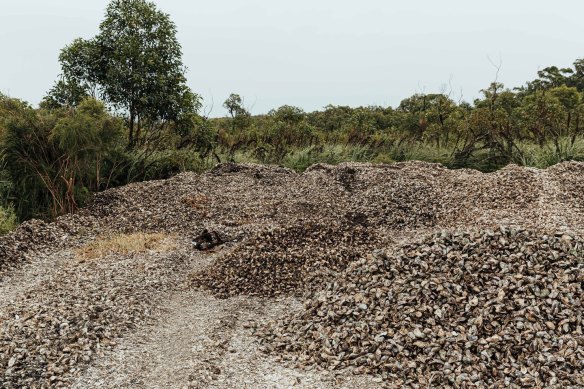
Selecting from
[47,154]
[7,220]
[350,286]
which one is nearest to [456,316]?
[350,286]

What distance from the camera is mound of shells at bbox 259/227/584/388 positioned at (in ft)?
12.1

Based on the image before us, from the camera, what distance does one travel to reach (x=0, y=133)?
8.20 m

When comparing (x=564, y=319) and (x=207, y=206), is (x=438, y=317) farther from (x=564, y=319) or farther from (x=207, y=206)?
(x=207, y=206)

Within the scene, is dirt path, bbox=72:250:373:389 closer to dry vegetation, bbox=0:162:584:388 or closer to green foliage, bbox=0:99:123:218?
dry vegetation, bbox=0:162:584:388

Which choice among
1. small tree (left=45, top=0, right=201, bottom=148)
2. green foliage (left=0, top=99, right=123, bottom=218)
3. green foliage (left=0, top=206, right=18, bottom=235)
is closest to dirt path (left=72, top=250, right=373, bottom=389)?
green foliage (left=0, top=206, right=18, bottom=235)

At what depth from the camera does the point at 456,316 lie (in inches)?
163

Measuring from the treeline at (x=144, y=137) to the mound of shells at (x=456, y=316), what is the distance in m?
5.60

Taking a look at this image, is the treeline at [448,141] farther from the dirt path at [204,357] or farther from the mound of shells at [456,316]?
the dirt path at [204,357]

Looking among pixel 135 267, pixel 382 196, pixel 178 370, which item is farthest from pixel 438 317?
pixel 382 196

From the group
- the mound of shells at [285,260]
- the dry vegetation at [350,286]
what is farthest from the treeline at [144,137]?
the mound of shells at [285,260]

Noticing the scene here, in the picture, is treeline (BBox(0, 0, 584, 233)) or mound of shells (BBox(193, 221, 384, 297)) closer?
mound of shells (BBox(193, 221, 384, 297))

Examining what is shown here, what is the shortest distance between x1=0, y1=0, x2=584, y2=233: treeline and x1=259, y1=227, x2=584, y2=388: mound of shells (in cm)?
560

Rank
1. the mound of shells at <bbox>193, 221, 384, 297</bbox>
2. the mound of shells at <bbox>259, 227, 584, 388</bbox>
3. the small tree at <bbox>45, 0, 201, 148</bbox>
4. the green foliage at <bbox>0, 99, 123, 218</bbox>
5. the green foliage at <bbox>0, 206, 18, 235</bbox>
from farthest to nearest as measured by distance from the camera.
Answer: the small tree at <bbox>45, 0, 201, 148</bbox>
the green foliage at <bbox>0, 99, 123, 218</bbox>
the green foliage at <bbox>0, 206, 18, 235</bbox>
the mound of shells at <bbox>193, 221, 384, 297</bbox>
the mound of shells at <bbox>259, 227, 584, 388</bbox>

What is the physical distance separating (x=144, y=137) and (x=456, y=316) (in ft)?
30.5
